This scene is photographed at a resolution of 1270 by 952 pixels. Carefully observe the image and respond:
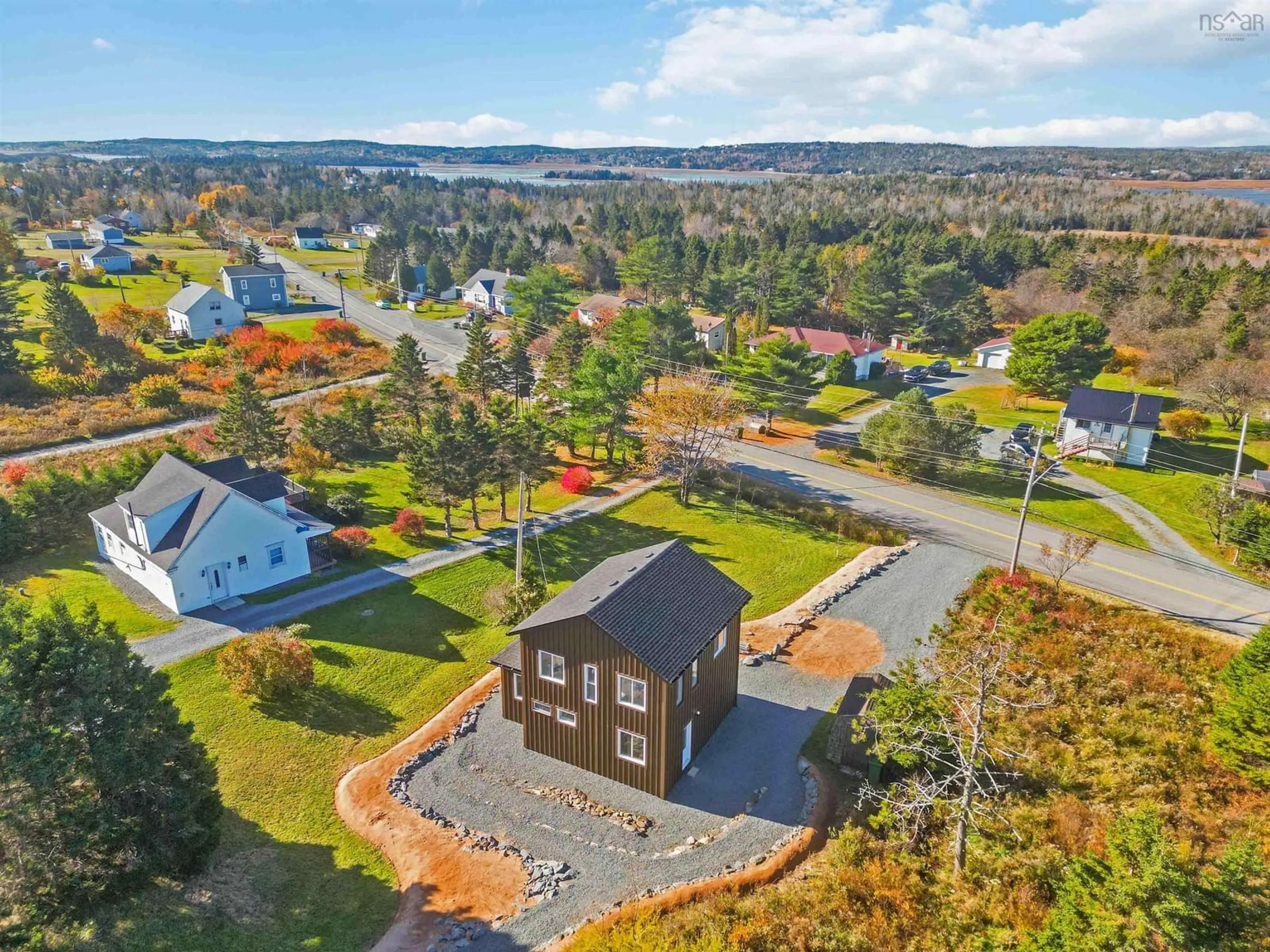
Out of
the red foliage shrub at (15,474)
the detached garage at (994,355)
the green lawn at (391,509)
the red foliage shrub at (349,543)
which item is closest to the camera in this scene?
the green lawn at (391,509)

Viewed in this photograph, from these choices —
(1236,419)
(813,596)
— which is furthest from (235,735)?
(1236,419)

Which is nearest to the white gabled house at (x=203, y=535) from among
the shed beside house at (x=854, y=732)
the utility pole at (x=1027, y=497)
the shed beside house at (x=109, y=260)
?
the shed beside house at (x=854, y=732)

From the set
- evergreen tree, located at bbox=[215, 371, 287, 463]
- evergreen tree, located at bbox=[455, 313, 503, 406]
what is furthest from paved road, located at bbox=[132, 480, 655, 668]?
evergreen tree, located at bbox=[455, 313, 503, 406]

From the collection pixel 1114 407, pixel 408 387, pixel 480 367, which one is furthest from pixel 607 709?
pixel 1114 407

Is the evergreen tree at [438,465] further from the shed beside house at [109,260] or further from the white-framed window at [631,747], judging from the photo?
the shed beside house at [109,260]

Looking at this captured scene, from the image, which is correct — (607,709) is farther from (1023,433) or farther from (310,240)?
(310,240)

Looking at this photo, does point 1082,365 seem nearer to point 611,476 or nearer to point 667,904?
point 611,476
